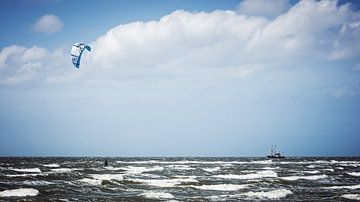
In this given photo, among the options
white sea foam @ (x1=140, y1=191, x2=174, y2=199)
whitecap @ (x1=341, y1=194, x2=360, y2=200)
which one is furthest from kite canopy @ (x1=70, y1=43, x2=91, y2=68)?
whitecap @ (x1=341, y1=194, x2=360, y2=200)

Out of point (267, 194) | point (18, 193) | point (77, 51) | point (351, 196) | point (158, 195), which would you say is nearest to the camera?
point (77, 51)

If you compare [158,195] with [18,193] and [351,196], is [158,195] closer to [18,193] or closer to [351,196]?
[18,193]

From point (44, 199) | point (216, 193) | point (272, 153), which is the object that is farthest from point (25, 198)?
point (272, 153)

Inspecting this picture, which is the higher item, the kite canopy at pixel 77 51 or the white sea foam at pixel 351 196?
the kite canopy at pixel 77 51

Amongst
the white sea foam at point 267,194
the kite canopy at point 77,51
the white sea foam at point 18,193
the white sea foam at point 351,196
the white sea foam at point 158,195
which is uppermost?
the kite canopy at point 77,51

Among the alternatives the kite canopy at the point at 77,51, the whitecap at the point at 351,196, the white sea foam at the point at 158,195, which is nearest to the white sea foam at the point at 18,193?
the white sea foam at the point at 158,195

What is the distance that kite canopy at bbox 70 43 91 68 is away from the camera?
62.1ft

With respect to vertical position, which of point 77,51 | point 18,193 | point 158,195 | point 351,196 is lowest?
point 351,196

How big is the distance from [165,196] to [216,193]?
3.42 metres

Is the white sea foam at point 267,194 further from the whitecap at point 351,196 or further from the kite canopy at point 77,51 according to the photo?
the kite canopy at point 77,51

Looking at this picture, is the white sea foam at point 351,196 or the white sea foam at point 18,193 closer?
the white sea foam at point 351,196

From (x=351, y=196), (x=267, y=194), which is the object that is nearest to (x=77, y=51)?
(x=267, y=194)

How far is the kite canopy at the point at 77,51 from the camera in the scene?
18938mm

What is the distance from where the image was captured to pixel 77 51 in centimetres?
1938
